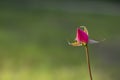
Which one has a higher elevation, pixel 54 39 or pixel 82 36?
pixel 82 36

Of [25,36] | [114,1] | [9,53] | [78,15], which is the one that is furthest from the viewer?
[114,1]

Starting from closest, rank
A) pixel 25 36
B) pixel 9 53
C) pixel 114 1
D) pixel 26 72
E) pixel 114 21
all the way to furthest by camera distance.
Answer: pixel 26 72 < pixel 9 53 < pixel 25 36 < pixel 114 21 < pixel 114 1

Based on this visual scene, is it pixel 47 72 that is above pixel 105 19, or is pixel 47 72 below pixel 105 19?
below

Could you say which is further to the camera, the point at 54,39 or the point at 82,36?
the point at 54,39

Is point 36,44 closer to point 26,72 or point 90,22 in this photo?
point 26,72

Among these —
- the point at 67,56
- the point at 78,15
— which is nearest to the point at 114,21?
the point at 78,15

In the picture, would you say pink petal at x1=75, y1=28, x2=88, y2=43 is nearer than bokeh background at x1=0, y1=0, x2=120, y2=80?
Yes

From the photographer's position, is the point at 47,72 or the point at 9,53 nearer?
the point at 47,72

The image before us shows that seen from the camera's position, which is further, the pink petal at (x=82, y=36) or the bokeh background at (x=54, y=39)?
the bokeh background at (x=54, y=39)
